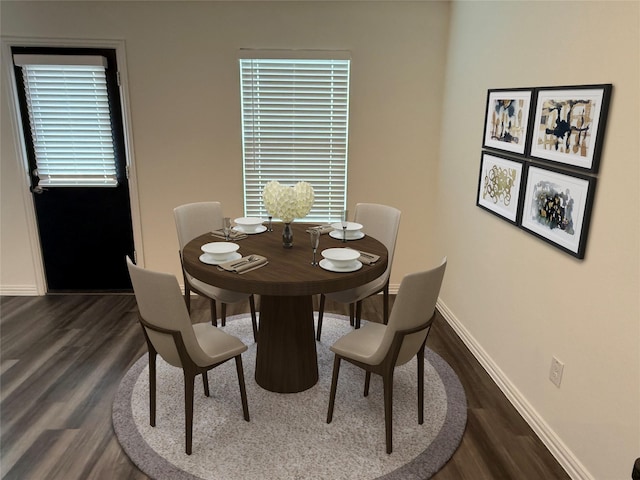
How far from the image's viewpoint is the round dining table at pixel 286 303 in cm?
231

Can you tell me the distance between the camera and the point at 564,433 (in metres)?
2.20

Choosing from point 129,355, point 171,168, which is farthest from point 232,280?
point 171,168

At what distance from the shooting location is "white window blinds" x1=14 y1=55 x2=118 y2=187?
3.71 m

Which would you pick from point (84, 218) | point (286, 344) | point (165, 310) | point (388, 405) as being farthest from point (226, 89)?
point (388, 405)

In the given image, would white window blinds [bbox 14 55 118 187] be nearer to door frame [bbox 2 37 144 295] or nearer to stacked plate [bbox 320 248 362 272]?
door frame [bbox 2 37 144 295]

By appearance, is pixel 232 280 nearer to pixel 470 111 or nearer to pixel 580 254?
pixel 580 254

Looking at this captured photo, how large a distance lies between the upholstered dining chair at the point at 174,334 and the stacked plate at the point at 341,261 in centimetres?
62

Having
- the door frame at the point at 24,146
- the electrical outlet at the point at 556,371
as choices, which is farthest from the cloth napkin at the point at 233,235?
the electrical outlet at the point at 556,371

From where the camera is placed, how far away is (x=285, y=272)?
225 centimetres

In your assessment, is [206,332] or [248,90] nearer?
[206,332]

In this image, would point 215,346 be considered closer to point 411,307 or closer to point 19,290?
point 411,307

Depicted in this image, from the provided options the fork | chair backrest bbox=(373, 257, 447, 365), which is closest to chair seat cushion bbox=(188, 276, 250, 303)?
the fork

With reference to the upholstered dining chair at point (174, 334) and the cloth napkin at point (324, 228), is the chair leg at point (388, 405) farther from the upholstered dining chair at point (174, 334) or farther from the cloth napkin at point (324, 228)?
the cloth napkin at point (324, 228)

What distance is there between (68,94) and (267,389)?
9.77 ft
